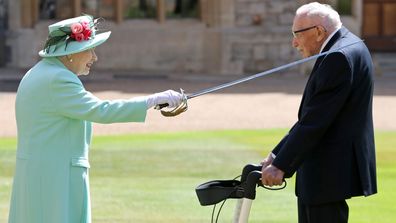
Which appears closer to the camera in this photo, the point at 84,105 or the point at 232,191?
the point at 84,105

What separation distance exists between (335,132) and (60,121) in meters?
1.30

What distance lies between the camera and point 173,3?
74.4 ft

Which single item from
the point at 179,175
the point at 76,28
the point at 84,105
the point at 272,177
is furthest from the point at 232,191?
the point at 179,175

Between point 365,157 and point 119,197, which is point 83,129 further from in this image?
point 119,197

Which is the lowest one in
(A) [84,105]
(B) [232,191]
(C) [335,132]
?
(B) [232,191]

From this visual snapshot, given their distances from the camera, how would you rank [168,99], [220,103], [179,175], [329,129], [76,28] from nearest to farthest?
[168,99] < [76,28] < [329,129] < [179,175] < [220,103]

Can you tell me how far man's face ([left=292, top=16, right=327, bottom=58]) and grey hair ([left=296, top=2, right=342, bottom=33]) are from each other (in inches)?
1.0

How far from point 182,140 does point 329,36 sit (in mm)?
8078

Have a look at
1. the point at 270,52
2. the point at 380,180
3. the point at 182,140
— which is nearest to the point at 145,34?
the point at 270,52

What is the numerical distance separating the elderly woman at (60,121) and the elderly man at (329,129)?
2.08 ft

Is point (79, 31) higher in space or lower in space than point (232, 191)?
higher

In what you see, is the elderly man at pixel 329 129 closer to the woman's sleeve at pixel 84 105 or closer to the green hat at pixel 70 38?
the woman's sleeve at pixel 84 105

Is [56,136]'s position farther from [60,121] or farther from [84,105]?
[84,105]

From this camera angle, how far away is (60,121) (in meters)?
5.09
